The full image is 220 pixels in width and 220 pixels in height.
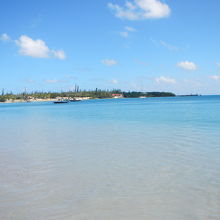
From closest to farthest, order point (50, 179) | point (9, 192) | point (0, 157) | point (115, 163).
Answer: point (9, 192) < point (50, 179) < point (115, 163) < point (0, 157)

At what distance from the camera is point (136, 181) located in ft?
24.0

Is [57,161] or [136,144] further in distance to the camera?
[136,144]

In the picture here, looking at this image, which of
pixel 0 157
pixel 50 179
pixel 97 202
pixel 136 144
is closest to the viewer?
pixel 97 202

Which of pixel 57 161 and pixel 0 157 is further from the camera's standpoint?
pixel 0 157

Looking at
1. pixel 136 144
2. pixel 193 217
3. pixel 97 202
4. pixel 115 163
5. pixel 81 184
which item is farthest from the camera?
pixel 136 144

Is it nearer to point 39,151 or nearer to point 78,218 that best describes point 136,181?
point 78,218

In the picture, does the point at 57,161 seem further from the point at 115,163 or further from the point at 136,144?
the point at 136,144

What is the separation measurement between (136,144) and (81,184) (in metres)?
6.37

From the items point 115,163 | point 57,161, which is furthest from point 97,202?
point 57,161

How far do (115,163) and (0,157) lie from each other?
16.5 ft

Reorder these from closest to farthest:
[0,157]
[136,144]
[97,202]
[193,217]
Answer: [193,217], [97,202], [0,157], [136,144]

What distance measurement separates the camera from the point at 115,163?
30.9 ft

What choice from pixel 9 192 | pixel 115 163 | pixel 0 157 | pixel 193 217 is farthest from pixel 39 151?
pixel 193 217

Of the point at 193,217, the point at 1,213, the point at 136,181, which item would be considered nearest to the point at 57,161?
the point at 136,181
